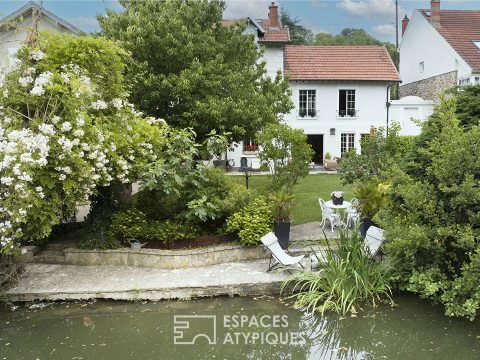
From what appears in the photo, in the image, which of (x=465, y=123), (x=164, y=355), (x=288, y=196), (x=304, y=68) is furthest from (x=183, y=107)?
(x=304, y=68)

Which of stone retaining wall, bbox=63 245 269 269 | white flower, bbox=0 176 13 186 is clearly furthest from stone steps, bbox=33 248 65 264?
white flower, bbox=0 176 13 186

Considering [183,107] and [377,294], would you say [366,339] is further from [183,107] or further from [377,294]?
[183,107]

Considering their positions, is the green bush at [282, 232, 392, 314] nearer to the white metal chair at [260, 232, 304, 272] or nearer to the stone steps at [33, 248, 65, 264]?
the white metal chair at [260, 232, 304, 272]

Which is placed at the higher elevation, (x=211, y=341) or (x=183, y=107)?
(x=183, y=107)

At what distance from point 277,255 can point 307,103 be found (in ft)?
66.1

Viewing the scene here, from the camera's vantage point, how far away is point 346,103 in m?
28.4

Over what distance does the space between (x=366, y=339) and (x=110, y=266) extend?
574 cm

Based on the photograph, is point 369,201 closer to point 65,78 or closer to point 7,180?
point 65,78

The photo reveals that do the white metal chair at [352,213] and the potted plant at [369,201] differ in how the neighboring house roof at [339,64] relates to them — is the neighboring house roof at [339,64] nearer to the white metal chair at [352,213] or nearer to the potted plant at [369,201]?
the white metal chair at [352,213]

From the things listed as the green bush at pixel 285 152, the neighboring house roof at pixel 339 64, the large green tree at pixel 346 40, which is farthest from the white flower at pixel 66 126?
the large green tree at pixel 346 40

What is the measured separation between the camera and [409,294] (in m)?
8.84

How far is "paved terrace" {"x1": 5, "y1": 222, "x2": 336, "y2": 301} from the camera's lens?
8906 mm

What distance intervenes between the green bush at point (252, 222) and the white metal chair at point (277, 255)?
0.50 metres

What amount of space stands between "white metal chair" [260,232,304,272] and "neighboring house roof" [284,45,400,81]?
18.9 meters
